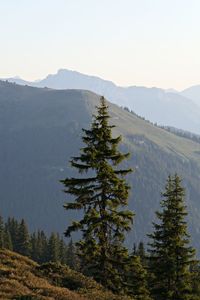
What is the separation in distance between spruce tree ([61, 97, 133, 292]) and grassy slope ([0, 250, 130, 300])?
199 centimetres

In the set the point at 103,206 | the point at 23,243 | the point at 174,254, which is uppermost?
the point at 103,206

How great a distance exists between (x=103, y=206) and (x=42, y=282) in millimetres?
6998

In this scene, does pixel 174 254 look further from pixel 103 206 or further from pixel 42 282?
pixel 42 282

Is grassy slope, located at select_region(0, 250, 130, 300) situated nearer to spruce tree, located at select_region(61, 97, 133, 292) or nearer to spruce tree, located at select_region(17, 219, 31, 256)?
spruce tree, located at select_region(61, 97, 133, 292)

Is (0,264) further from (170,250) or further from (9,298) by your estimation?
(170,250)

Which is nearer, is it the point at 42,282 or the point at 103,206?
the point at 42,282

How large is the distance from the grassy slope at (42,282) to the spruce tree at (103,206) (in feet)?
6.51

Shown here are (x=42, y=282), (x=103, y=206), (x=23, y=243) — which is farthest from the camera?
(x=23, y=243)

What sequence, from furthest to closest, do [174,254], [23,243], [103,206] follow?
[23,243], [174,254], [103,206]

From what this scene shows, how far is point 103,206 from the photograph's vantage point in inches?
1237

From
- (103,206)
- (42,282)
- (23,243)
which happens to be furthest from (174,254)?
(23,243)

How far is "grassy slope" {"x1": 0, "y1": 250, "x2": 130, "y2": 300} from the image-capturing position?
76.9ft

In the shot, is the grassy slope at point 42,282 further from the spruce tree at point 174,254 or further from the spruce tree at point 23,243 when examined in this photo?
the spruce tree at point 23,243

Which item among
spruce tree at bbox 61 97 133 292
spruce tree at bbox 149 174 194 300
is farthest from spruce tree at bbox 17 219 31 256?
spruce tree at bbox 61 97 133 292
